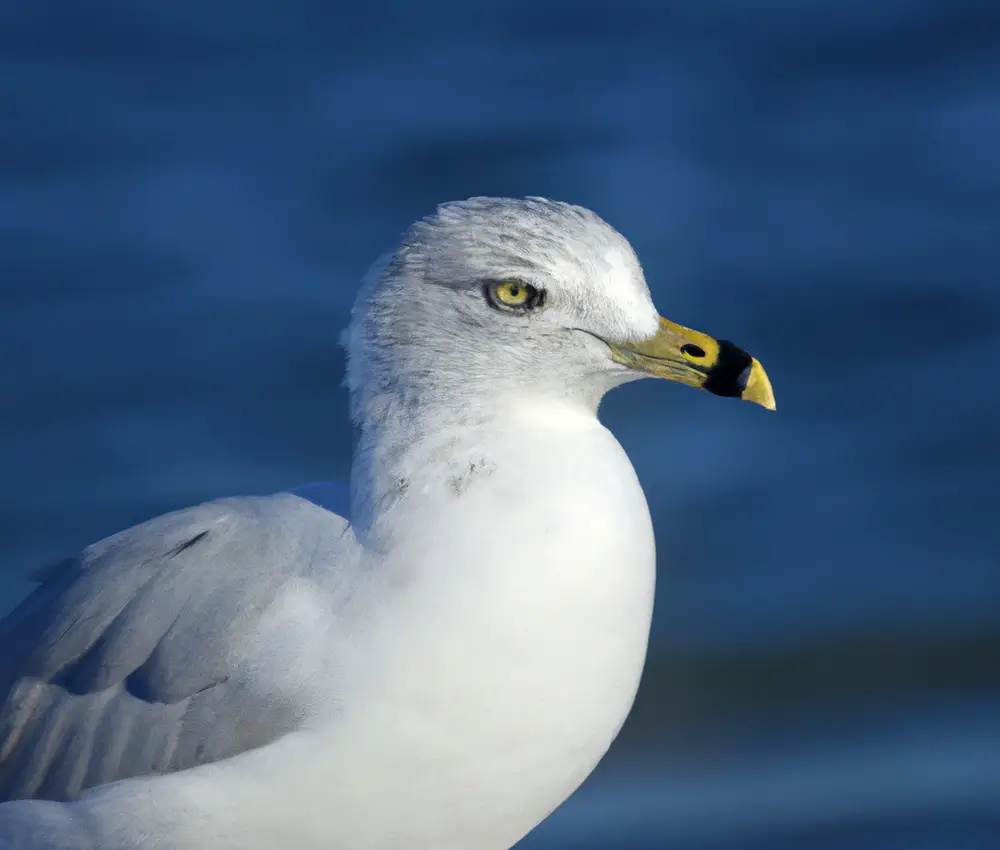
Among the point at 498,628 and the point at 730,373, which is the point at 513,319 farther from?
the point at 498,628

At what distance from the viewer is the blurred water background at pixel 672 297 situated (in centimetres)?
546

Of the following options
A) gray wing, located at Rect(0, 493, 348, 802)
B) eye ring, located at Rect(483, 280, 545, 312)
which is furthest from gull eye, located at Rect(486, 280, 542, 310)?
gray wing, located at Rect(0, 493, 348, 802)

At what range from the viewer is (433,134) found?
24.1 feet

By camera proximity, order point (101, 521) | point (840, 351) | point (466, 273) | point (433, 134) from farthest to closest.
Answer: point (433, 134) < point (840, 351) < point (101, 521) < point (466, 273)

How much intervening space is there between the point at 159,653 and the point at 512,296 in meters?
0.98

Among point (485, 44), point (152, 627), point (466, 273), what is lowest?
point (152, 627)

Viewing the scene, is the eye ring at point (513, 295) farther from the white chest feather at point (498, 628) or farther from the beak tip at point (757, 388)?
the beak tip at point (757, 388)

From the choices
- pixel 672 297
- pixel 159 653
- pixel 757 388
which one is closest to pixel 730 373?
pixel 757 388

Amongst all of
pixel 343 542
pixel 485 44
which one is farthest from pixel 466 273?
pixel 485 44

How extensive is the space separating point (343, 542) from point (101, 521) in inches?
98.2

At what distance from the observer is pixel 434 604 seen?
3588mm

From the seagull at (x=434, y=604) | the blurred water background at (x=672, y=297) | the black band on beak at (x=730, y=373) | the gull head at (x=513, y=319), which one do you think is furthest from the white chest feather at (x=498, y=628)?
the blurred water background at (x=672, y=297)

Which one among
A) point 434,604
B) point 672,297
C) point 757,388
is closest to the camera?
point 434,604

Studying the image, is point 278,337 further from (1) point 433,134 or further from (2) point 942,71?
(2) point 942,71
